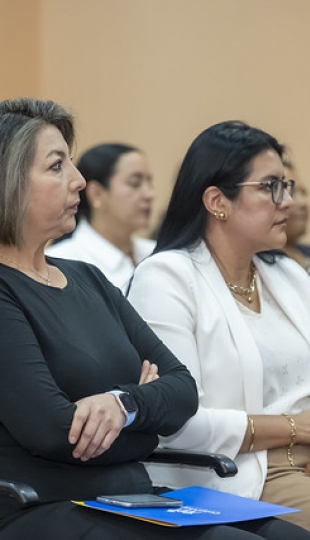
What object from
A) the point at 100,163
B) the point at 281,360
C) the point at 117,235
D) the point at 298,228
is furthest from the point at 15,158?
the point at 100,163

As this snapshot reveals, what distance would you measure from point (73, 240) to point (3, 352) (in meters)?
2.83

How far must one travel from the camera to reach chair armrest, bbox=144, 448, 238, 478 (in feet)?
7.94

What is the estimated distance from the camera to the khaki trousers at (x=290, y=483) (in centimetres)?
263

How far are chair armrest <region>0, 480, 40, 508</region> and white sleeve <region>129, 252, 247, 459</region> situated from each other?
716mm

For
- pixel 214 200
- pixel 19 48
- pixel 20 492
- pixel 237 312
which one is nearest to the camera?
pixel 20 492

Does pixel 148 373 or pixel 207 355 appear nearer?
pixel 148 373

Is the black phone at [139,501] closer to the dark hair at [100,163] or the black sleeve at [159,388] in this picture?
the black sleeve at [159,388]

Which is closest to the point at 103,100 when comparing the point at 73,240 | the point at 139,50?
the point at 139,50

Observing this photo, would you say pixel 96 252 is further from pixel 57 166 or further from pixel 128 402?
pixel 128 402

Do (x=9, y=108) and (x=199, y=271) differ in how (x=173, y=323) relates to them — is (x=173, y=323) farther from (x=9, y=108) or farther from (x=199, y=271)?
(x=9, y=108)

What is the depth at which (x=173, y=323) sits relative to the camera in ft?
9.16

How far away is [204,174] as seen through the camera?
3004 millimetres

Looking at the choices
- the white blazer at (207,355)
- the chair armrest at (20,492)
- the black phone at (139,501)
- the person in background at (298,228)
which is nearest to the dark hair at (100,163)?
the person in background at (298,228)

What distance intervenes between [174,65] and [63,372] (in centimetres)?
429
